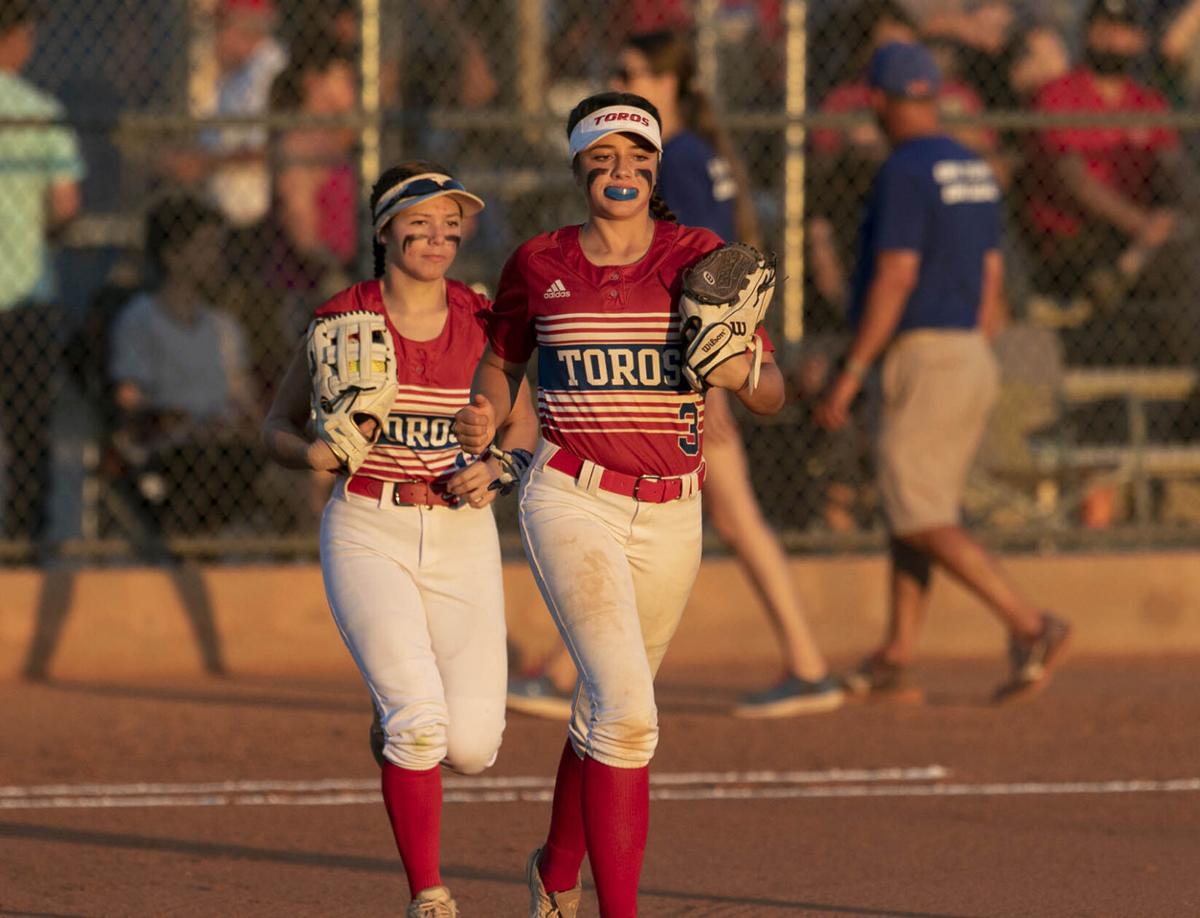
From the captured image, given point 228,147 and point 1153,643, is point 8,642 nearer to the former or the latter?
point 228,147

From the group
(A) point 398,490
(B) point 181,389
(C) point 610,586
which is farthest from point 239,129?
(C) point 610,586

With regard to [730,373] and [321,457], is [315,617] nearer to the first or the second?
[321,457]

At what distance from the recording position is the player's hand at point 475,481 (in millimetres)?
5090

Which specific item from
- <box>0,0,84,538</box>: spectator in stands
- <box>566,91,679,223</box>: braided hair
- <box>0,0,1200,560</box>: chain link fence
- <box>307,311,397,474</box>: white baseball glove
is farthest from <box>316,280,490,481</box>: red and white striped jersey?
<box>0,0,84,538</box>: spectator in stands

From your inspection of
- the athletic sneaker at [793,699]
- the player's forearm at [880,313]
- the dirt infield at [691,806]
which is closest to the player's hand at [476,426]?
the dirt infield at [691,806]

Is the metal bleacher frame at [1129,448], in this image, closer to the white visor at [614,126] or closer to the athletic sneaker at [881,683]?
the athletic sneaker at [881,683]

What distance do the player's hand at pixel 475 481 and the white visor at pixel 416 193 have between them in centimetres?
68

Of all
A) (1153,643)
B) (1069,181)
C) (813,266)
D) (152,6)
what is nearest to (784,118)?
(813,266)

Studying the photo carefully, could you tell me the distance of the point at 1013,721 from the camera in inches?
325

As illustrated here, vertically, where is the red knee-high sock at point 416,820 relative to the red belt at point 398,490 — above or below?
below

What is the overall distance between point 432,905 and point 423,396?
126 centimetres

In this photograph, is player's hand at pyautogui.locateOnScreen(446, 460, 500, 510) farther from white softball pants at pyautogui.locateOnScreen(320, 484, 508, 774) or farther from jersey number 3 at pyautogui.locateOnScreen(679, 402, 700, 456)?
jersey number 3 at pyautogui.locateOnScreen(679, 402, 700, 456)

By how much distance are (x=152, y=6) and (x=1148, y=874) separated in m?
8.04

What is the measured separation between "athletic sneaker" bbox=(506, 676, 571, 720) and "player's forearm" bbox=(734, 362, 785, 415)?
337 cm
